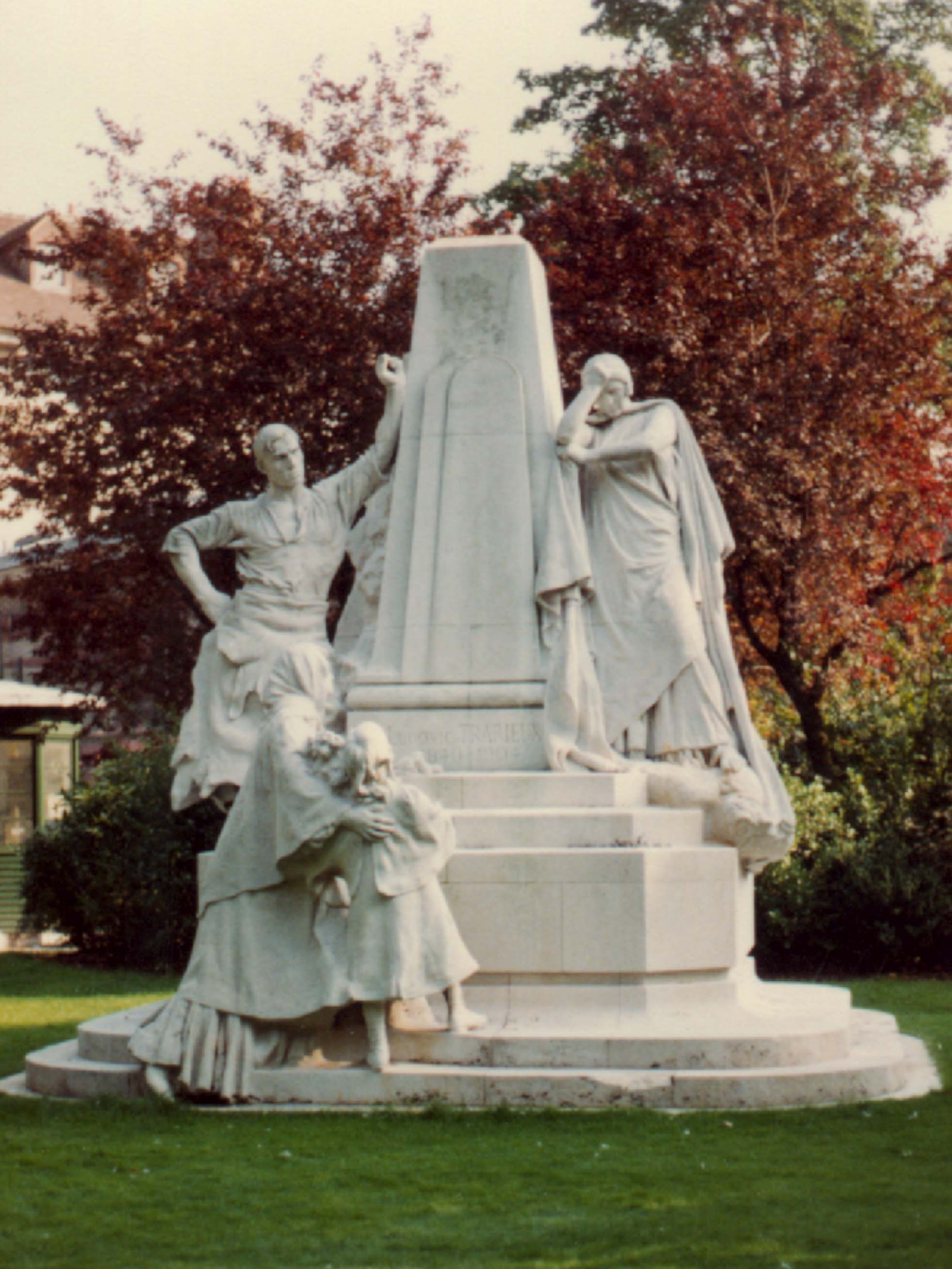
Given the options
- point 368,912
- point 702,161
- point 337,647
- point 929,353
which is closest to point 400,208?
point 702,161

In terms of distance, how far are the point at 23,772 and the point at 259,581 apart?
660 inches

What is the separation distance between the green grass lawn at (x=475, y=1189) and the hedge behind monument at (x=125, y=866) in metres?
11.0

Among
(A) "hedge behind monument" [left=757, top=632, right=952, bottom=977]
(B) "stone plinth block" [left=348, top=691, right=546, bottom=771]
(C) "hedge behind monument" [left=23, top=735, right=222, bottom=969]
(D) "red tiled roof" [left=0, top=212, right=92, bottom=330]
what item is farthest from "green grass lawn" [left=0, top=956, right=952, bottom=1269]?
(D) "red tiled roof" [left=0, top=212, right=92, bottom=330]

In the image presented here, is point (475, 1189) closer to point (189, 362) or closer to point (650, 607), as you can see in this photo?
point (650, 607)

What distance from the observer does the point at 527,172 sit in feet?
94.1

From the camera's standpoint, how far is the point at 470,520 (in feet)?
38.0

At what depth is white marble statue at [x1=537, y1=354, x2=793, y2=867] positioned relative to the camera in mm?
11258

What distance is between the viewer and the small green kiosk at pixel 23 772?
26906 mm

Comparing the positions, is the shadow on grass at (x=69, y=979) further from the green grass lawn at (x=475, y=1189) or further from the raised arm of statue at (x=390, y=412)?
the green grass lawn at (x=475, y=1189)

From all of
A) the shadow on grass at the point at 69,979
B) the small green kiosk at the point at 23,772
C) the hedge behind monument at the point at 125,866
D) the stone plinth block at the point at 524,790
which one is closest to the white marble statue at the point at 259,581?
the stone plinth block at the point at 524,790

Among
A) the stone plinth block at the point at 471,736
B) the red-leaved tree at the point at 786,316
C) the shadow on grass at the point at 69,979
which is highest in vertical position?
the red-leaved tree at the point at 786,316

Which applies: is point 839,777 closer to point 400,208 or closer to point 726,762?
point 400,208

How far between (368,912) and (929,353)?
13.8m

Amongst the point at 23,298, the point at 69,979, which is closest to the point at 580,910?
the point at 69,979
